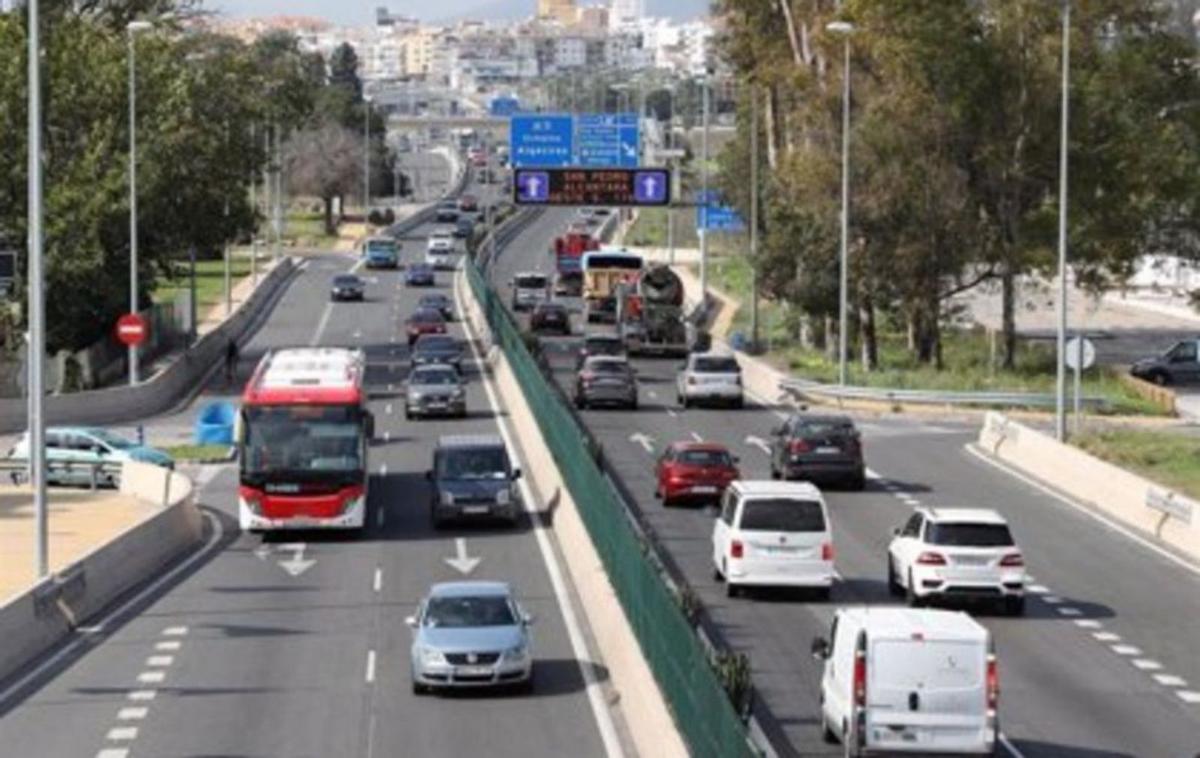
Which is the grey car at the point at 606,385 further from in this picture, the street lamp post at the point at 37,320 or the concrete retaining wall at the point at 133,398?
the street lamp post at the point at 37,320

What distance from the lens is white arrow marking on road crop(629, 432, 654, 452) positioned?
61125mm

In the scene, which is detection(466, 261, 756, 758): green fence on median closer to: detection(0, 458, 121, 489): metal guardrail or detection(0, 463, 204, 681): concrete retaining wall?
detection(0, 463, 204, 681): concrete retaining wall

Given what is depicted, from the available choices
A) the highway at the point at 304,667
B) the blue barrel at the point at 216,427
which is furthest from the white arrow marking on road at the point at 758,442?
the blue barrel at the point at 216,427

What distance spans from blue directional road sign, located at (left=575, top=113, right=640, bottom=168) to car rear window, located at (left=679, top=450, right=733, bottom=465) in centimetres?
5667

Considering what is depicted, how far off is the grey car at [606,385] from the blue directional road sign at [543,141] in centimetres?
3523

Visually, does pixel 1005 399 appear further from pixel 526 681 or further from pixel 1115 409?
pixel 526 681

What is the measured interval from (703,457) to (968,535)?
45.0 feet

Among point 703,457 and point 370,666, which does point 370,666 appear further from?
point 703,457

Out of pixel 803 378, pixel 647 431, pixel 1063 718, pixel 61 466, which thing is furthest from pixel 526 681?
pixel 803 378

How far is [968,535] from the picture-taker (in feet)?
120

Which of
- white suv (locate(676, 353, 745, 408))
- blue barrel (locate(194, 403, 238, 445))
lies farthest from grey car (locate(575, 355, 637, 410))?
blue barrel (locate(194, 403, 238, 445))

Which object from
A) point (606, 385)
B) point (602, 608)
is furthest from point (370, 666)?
point (606, 385)

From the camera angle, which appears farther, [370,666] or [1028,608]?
[1028,608]

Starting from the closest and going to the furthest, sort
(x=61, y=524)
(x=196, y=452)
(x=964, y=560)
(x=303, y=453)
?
(x=964, y=560)
(x=303, y=453)
(x=61, y=524)
(x=196, y=452)
